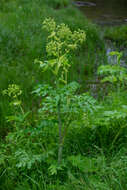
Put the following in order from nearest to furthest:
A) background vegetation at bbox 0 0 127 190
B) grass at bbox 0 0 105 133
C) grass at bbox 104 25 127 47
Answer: background vegetation at bbox 0 0 127 190
grass at bbox 0 0 105 133
grass at bbox 104 25 127 47

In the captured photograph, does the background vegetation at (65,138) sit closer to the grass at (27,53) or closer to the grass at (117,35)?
the grass at (27,53)

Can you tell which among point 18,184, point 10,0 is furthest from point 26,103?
point 10,0

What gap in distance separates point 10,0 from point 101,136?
303 inches

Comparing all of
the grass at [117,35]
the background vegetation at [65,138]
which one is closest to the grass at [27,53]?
the background vegetation at [65,138]

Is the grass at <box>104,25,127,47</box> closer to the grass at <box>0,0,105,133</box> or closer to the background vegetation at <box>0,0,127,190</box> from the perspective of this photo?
the grass at <box>0,0,105,133</box>

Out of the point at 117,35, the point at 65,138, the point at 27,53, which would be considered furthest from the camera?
the point at 117,35

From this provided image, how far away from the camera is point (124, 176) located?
1.88m

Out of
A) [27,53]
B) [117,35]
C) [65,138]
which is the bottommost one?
[65,138]

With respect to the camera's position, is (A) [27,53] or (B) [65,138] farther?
(A) [27,53]

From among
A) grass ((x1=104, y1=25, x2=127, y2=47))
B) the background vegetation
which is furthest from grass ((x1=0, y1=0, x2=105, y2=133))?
grass ((x1=104, y1=25, x2=127, y2=47))

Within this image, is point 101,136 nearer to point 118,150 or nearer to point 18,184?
point 118,150

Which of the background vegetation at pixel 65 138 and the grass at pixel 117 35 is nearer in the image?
the background vegetation at pixel 65 138

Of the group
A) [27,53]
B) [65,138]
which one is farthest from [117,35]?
[65,138]

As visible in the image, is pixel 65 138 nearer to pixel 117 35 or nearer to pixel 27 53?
pixel 27 53
